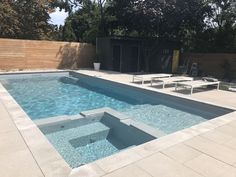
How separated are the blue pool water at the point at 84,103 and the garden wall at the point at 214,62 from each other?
22.1 feet

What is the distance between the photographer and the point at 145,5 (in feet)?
→ 40.1

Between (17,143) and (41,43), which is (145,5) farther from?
(17,143)

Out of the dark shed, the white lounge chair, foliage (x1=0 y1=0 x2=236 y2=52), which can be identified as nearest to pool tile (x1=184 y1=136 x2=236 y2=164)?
the white lounge chair

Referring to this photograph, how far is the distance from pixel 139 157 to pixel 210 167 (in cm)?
87

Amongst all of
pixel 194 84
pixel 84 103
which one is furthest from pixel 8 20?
pixel 194 84

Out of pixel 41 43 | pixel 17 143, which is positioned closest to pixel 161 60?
pixel 41 43

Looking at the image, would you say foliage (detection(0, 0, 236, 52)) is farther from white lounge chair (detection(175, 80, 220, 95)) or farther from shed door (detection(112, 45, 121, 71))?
white lounge chair (detection(175, 80, 220, 95))

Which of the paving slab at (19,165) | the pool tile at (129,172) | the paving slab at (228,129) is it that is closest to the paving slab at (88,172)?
the pool tile at (129,172)

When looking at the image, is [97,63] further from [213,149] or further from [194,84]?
[213,149]

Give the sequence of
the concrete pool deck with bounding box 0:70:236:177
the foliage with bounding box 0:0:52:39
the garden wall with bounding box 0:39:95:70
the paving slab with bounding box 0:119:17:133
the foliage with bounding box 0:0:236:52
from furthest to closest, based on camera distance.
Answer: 1. the foliage with bounding box 0:0:52:39
2. the foliage with bounding box 0:0:236:52
3. the garden wall with bounding box 0:39:95:70
4. the paving slab with bounding box 0:119:17:133
5. the concrete pool deck with bounding box 0:70:236:177

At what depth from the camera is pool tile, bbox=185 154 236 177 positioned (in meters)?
2.71

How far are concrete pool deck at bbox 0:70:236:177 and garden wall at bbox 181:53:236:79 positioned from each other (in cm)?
908

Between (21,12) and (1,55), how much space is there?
7154 millimetres

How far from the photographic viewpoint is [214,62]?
12.8 metres
